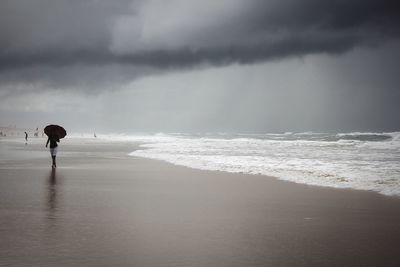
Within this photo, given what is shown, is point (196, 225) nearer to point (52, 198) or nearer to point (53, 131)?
point (52, 198)

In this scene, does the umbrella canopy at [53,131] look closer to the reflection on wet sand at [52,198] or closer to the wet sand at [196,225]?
the reflection on wet sand at [52,198]

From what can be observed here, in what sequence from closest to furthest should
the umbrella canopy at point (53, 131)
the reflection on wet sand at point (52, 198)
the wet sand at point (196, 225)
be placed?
the wet sand at point (196, 225), the reflection on wet sand at point (52, 198), the umbrella canopy at point (53, 131)

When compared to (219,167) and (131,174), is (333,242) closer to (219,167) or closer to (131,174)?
(131,174)

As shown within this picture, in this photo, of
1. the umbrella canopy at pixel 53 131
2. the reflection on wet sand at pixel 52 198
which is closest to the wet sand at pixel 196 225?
the reflection on wet sand at pixel 52 198

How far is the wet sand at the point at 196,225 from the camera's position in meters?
Answer: 5.31

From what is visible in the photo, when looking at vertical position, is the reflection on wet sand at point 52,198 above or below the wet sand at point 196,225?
above

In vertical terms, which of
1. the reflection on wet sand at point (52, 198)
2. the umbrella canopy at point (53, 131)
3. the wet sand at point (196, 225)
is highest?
the umbrella canopy at point (53, 131)

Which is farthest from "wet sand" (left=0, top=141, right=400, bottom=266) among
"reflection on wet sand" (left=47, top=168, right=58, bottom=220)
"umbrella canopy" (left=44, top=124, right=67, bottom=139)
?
"umbrella canopy" (left=44, top=124, right=67, bottom=139)

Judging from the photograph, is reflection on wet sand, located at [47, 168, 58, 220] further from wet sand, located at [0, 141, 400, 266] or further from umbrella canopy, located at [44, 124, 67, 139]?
umbrella canopy, located at [44, 124, 67, 139]

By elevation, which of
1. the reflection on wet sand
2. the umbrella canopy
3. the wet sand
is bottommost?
the wet sand

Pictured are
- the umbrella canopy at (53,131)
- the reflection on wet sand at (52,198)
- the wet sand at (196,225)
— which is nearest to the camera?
the wet sand at (196,225)

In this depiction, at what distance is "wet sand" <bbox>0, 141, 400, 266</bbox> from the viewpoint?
5312 mm

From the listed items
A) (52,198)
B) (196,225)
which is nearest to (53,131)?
(52,198)

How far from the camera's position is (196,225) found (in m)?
7.23
